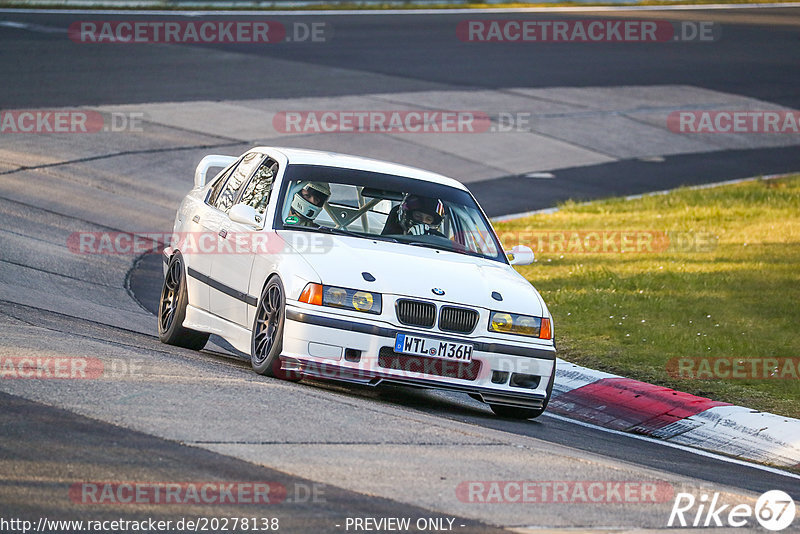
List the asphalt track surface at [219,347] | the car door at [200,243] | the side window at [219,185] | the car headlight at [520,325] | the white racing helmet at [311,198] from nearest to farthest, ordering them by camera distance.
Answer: the asphalt track surface at [219,347] < the car headlight at [520,325] < the white racing helmet at [311,198] < the car door at [200,243] < the side window at [219,185]

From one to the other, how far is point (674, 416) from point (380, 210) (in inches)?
103

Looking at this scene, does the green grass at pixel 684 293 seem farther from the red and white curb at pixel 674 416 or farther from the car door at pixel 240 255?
the car door at pixel 240 255

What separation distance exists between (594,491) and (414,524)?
47.0 inches

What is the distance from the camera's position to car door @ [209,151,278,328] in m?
9.06

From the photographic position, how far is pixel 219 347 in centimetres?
1117

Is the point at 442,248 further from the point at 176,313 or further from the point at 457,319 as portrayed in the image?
the point at 176,313

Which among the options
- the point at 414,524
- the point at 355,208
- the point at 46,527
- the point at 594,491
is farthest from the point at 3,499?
the point at 355,208

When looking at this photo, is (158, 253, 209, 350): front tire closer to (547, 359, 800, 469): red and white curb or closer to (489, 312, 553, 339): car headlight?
(489, 312, 553, 339): car headlight

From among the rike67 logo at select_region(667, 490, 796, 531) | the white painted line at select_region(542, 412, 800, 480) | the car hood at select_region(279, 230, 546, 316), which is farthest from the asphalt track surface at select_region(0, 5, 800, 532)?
the car hood at select_region(279, 230, 546, 316)

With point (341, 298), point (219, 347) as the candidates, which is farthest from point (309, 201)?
point (219, 347)

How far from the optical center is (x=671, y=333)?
1185 cm

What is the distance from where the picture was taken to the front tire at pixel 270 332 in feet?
27.2

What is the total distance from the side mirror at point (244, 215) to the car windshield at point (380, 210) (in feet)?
0.66

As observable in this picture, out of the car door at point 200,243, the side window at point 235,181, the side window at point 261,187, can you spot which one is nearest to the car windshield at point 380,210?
the side window at point 261,187
